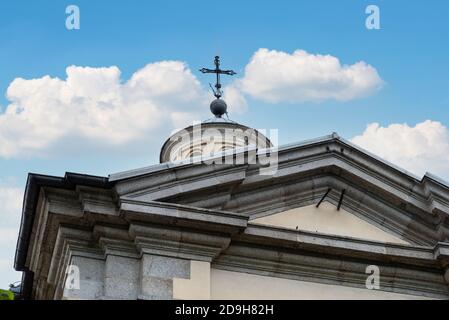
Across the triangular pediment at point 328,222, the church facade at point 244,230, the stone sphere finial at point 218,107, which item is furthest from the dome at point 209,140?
the triangular pediment at point 328,222

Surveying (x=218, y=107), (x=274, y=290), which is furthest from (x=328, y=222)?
(x=218, y=107)

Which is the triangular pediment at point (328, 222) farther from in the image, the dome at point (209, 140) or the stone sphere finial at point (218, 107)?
the stone sphere finial at point (218, 107)

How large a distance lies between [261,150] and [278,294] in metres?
2.00

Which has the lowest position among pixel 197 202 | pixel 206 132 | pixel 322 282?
pixel 322 282

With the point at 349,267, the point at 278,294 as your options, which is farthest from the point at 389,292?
the point at 278,294

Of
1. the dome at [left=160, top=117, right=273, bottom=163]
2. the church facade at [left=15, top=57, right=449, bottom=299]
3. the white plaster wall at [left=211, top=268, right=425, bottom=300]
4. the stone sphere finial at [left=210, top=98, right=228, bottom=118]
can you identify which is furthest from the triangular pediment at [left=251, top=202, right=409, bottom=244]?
the stone sphere finial at [left=210, top=98, right=228, bottom=118]

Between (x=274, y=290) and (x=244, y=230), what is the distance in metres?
0.91

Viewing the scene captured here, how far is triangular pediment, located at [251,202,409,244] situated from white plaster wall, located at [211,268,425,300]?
79cm

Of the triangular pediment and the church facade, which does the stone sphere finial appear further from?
the triangular pediment

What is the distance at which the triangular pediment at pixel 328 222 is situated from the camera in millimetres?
15898

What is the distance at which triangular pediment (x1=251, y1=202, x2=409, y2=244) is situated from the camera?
15898 millimetres

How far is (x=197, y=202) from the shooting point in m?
15.3

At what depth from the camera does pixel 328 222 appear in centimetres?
1608
